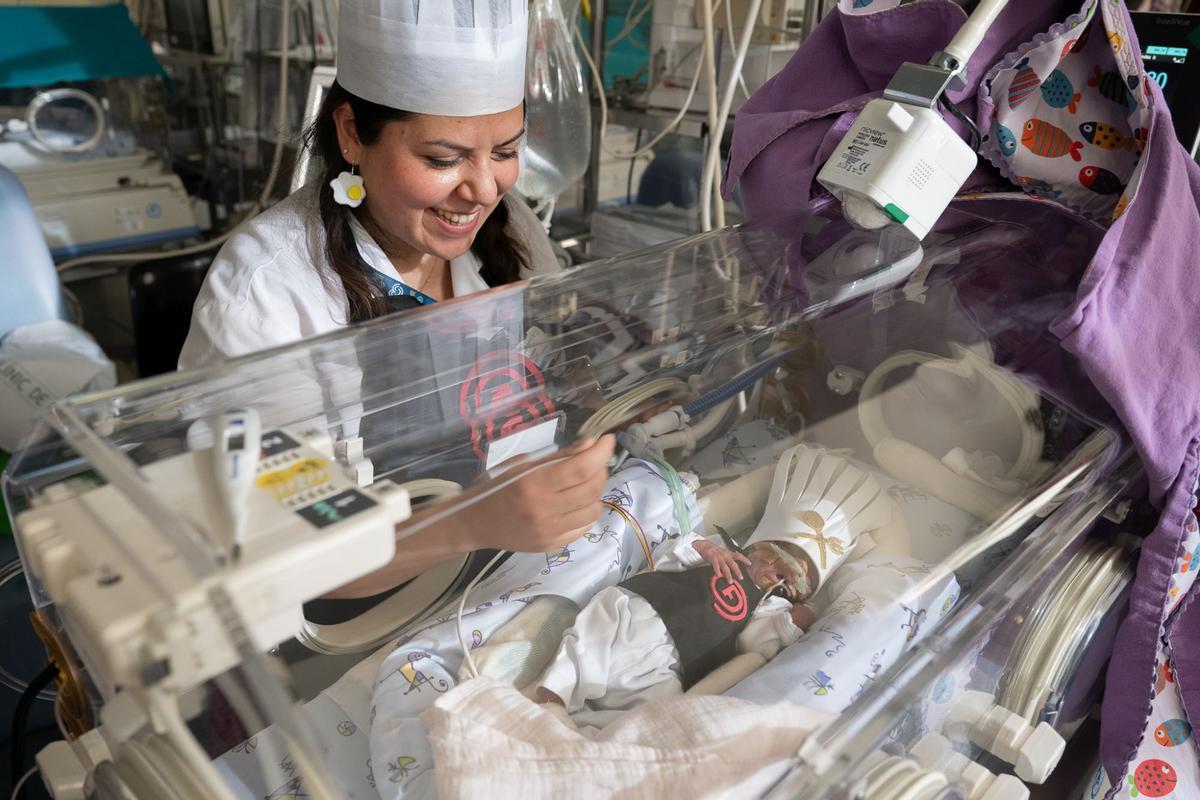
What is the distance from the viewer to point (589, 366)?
0.96m

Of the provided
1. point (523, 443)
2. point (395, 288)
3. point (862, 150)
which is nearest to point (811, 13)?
point (862, 150)

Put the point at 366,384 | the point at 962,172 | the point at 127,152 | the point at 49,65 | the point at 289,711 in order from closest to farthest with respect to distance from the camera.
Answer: the point at 289,711 → the point at 366,384 → the point at 962,172 → the point at 49,65 → the point at 127,152

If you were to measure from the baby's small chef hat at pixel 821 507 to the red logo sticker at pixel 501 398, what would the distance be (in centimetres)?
39

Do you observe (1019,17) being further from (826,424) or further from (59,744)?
(59,744)

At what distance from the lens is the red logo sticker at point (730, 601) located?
979mm

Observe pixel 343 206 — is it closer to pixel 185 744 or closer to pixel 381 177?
pixel 381 177

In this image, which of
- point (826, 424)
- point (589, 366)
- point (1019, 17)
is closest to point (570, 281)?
point (589, 366)

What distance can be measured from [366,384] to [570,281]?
301mm

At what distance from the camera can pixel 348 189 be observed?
118 cm

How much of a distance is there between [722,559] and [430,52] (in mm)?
742

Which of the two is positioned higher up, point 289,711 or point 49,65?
point 49,65

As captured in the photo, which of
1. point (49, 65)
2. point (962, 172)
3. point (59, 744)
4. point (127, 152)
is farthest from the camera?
point (127, 152)

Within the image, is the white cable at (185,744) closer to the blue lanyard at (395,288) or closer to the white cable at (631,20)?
the blue lanyard at (395,288)

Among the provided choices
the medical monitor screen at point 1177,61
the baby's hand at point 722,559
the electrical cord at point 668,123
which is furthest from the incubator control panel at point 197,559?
the electrical cord at point 668,123
